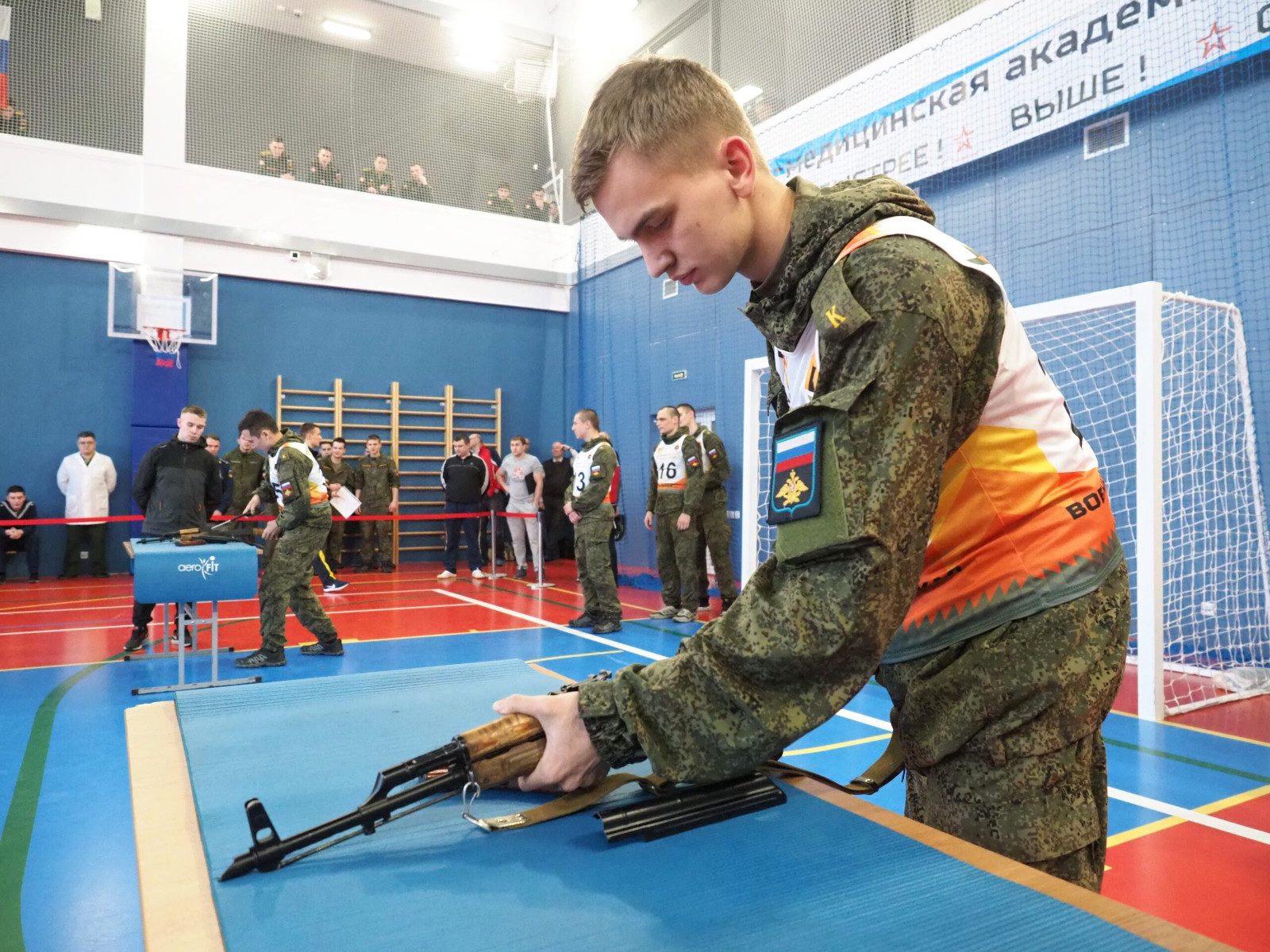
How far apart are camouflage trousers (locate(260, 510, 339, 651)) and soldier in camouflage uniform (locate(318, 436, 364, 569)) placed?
4363 mm

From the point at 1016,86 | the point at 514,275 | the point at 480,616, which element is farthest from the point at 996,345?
the point at 514,275

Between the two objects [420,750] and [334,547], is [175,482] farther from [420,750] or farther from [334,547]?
[420,750]

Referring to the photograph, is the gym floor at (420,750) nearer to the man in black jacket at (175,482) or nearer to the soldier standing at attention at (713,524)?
the soldier standing at attention at (713,524)

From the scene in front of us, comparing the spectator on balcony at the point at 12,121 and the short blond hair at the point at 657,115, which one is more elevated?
the spectator on balcony at the point at 12,121

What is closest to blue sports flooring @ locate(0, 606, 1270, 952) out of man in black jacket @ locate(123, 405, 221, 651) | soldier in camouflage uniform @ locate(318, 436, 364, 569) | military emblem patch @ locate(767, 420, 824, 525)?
military emblem patch @ locate(767, 420, 824, 525)

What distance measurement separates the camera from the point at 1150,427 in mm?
4152

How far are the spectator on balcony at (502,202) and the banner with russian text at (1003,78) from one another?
557cm

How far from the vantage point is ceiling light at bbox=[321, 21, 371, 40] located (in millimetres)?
11367

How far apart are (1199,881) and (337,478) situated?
9.66m

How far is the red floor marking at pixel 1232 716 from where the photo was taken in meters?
3.97

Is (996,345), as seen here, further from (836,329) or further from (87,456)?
(87,456)

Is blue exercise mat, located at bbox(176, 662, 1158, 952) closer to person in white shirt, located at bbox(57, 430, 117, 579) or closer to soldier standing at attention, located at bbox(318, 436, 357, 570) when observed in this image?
soldier standing at attention, located at bbox(318, 436, 357, 570)

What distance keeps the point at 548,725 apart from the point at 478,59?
13237 mm

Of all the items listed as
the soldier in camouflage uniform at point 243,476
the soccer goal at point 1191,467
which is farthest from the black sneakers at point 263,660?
the soccer goal at point 1191,467
